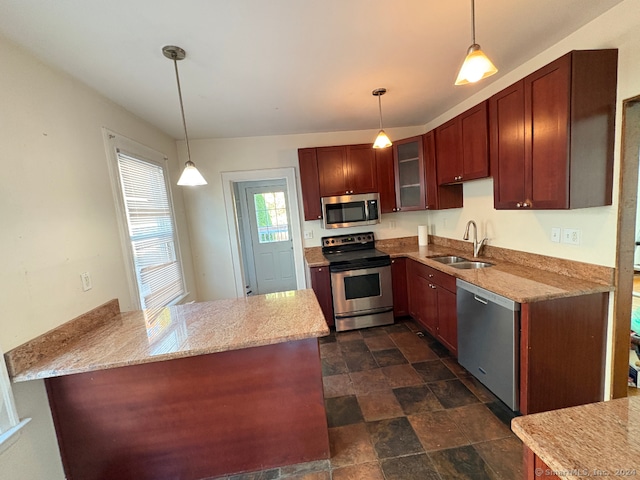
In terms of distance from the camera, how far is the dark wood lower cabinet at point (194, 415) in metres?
1.49

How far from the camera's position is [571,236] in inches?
77.2

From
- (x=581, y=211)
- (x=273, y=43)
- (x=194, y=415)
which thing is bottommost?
(x=194, y=415)

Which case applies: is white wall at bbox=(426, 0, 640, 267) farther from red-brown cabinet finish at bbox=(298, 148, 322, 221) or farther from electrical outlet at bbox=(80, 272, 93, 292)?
electrical outlet at bbox=(80, 272, 93, 292)

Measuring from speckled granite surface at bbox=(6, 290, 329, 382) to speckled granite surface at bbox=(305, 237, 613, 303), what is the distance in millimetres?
1261

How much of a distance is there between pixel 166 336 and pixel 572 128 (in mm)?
2650

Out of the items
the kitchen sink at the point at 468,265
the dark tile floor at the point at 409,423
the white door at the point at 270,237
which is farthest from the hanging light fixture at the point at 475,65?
the white door at the point at 270,237

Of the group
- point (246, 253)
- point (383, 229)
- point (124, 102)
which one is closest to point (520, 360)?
point (383, 229)

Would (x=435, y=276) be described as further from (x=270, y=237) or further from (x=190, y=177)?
(x=270, y=237)

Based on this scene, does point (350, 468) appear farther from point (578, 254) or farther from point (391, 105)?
point (391, 105)

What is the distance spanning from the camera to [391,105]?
2.92m

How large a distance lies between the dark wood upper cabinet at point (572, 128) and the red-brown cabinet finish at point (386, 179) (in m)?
1.76

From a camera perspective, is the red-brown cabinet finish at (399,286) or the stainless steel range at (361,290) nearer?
the stainless steel range at (361,290)

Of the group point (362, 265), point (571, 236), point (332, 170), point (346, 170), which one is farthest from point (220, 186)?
point (571, 236)

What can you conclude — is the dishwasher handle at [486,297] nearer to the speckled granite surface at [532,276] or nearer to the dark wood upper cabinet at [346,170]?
the speckled granite surface at [532,276]
